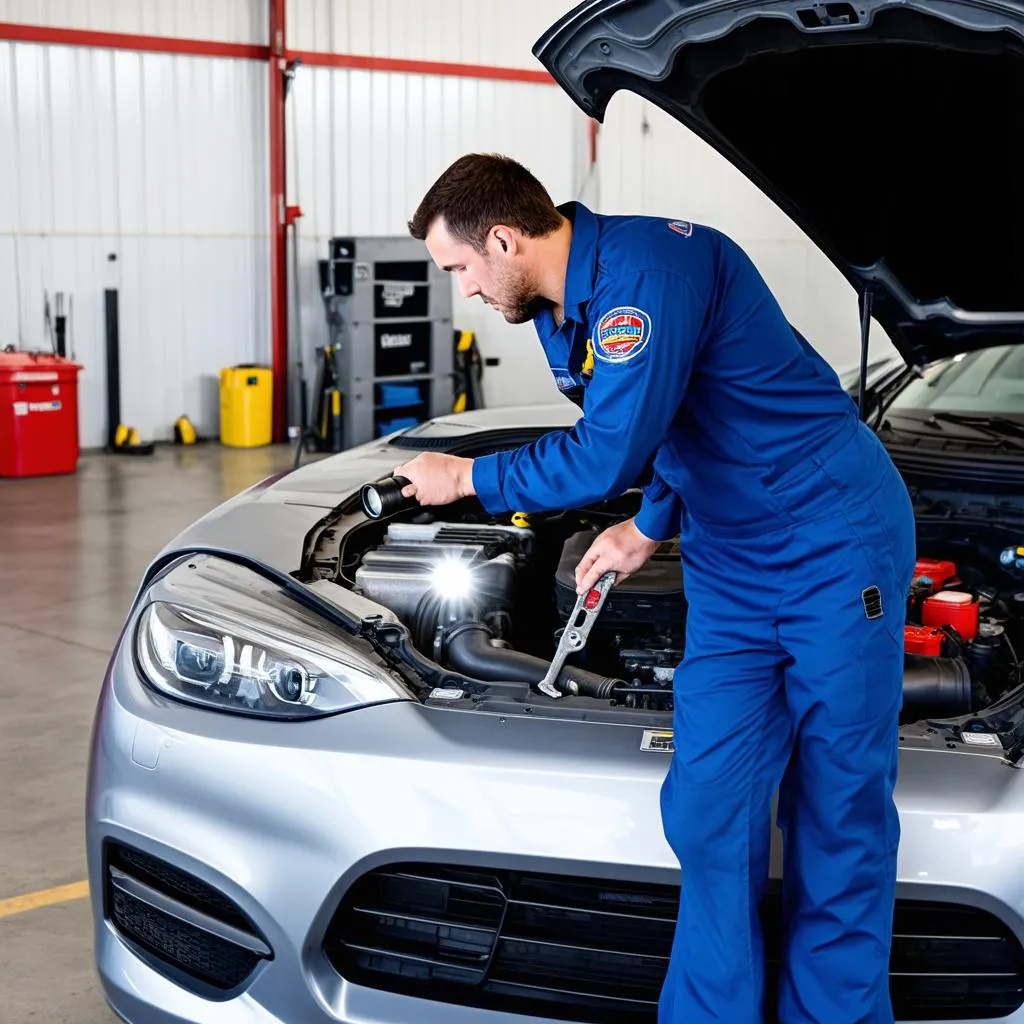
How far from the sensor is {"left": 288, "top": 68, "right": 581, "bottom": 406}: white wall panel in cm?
1027

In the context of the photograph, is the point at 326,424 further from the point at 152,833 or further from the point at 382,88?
the point at 152,833

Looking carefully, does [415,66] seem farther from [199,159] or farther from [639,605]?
[639,605]

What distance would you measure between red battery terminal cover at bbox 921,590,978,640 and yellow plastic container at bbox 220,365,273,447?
25.7 ft

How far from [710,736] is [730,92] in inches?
38.2

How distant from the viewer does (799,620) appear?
5.74ft

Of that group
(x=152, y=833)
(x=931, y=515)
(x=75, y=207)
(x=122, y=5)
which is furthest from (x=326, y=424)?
(x=152, y=833)

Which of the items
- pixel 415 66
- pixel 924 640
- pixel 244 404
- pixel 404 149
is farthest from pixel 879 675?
pixel 415 66

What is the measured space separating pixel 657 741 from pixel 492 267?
66cm

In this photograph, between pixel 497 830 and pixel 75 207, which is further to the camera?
pixel 75 207

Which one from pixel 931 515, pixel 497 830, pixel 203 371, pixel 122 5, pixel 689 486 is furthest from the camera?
pixel 203 371

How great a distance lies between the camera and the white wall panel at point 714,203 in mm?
12023

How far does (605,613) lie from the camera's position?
7.56 ft

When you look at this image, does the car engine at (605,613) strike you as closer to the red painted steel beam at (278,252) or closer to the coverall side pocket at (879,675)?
the coverall side pocket at (879,675)

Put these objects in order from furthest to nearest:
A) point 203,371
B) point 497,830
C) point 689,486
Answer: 1. point 203,371
2. point 689,486
3. point 497,830
